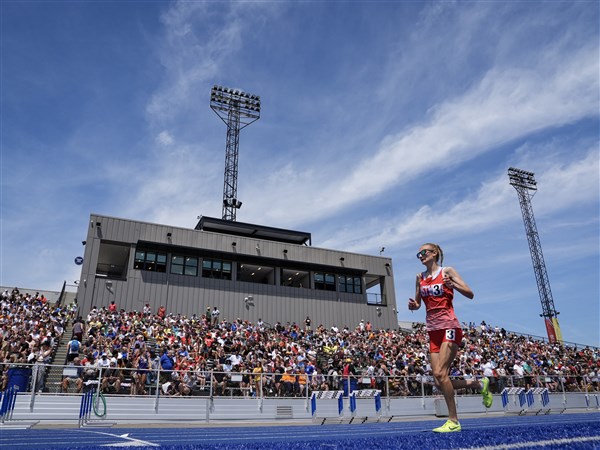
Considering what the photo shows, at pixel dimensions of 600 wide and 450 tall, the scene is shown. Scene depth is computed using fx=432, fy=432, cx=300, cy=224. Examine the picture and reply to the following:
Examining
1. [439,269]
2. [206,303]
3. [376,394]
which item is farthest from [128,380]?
[206,303]

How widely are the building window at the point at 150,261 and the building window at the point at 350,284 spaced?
48.1ft

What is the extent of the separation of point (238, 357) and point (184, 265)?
552 inches

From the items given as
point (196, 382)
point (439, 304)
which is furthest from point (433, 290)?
point (196, 382)

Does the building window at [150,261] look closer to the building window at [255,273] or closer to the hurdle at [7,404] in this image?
the building window at [255,273]

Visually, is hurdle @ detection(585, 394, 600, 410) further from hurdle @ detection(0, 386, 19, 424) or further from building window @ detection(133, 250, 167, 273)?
building window @ detection(133, 250, 167, 273)

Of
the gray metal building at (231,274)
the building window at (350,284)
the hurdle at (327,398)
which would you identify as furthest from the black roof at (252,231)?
the hurdle at (327,398)

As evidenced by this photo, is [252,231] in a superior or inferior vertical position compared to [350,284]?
superior

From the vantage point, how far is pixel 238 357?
1920cm

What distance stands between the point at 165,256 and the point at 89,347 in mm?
13938

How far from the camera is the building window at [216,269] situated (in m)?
32.2

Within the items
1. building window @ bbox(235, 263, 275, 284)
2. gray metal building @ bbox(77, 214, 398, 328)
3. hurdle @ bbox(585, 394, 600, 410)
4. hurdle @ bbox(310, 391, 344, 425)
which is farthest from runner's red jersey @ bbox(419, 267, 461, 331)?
building window @ bbox(235, 263, 275, 284)

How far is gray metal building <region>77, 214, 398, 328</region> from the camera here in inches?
1153

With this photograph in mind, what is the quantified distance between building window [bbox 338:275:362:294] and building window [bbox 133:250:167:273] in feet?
48.1

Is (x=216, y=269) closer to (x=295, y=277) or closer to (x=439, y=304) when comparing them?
(x=295, y=277)
